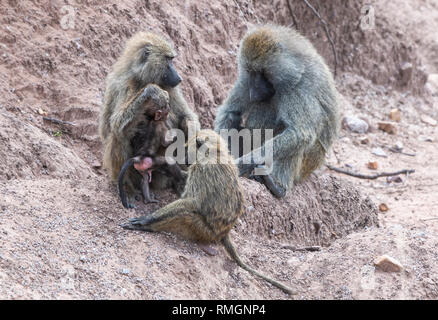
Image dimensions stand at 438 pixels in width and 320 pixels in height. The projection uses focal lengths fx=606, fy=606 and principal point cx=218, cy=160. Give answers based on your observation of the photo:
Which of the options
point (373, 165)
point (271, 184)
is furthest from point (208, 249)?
point (373, 165)

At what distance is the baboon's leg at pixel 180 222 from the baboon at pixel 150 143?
1.24ft

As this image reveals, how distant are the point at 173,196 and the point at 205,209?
735mm

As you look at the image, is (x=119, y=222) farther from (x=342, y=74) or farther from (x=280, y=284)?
(x=342, y=74)

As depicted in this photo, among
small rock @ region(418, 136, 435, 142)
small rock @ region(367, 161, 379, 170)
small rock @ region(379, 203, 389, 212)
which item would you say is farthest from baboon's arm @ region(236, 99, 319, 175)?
small rock @ region(418, 136, 435, 142)

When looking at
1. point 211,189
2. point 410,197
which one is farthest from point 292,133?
point 410,197

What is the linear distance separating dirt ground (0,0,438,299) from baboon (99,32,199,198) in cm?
29

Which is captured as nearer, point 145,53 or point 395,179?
point 145,53

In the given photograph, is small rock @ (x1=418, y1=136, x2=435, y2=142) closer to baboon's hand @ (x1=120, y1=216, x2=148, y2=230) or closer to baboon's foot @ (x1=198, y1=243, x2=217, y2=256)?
baboon's foot @ (x1=198, y1=243, x2=217, y2=256)

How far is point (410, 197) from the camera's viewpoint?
7258 millimetres

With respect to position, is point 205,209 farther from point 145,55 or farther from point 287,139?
point 287,139

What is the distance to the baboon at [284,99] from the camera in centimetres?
527

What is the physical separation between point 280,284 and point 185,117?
60.3 inches

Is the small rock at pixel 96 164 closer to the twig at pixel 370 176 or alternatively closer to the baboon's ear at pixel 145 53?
the baboon's ear at pixel 145 53

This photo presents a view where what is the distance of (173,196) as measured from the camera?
4562 millimetres
